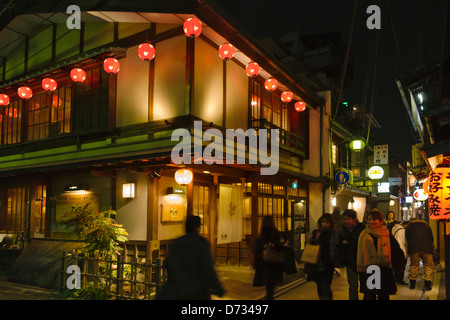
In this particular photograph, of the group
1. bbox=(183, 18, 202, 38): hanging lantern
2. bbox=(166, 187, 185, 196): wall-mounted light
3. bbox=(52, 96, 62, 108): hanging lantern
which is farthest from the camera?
bbox=(52, 96, 62, 108): hanging lantern

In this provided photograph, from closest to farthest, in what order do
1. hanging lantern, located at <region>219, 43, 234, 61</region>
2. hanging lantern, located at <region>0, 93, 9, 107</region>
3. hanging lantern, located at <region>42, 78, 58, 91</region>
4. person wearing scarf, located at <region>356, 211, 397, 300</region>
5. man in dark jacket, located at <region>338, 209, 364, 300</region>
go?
person wearing scarf, located at <region>356, 211, 397, 300</region> < man in dark jacket, located at <region>338, 209, 364, 300</region> < hanging lantern, located at <region>219, 43, 234, 61</region> < hanging lantern, located at <region>42, 78, 58, 91</region> < hanging lantern, located at <region>0, 93, 9, 107</region>

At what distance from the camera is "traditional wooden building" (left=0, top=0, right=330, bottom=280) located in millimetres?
11062

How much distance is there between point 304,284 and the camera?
40.3 feet

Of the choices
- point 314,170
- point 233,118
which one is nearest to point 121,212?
point 233,118

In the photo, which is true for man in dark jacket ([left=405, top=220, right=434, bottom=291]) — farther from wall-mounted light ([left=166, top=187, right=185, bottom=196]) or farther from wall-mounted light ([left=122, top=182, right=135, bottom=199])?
wall-mounted light ([left=122, top=182, right=135, bottom=199])

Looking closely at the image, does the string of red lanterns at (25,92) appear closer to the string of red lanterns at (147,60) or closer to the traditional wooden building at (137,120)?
the string of red lanterns at (147,60)

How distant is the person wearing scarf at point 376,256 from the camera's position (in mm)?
7492

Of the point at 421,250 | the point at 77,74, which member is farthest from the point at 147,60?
the point at 421,250

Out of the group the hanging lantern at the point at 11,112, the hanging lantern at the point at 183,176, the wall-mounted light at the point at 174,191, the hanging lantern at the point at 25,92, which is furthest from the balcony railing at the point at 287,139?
the hanging lantern at the point at 11,112

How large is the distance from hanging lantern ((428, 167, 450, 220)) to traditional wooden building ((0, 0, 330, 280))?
4809 mm

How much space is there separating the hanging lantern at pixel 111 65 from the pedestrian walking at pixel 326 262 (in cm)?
763

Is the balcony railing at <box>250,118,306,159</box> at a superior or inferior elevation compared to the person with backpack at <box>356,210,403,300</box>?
superior

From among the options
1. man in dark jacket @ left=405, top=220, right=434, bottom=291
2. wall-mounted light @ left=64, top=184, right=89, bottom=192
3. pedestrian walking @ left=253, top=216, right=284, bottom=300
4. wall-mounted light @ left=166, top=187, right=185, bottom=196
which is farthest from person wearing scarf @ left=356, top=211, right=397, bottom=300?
wall-mounted light @ left=64, top=184, right=89, bottom=192
